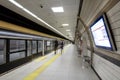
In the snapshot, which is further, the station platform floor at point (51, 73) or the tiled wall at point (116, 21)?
the station platform floor at point (51, 73)

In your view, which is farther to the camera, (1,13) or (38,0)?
(1,13)

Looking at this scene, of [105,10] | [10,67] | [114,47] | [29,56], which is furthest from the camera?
[29,56]

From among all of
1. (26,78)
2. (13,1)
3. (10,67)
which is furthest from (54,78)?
(13,1)

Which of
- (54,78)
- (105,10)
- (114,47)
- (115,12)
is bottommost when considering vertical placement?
(54,78)

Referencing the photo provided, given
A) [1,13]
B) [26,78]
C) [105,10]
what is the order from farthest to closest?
1. [1,13]
2. [26,78]
3. [105,10]

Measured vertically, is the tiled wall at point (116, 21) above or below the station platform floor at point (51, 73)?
above

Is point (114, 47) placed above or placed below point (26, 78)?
above

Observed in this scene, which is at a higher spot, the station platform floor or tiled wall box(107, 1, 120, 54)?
tiled wall box(107, 1, 120, 54)

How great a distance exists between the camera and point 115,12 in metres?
2.31

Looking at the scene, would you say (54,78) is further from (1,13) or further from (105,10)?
(1,13)

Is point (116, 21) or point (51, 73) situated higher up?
point (116, 21)

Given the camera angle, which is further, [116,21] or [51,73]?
[51,73]

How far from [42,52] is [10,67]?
16.1 ft

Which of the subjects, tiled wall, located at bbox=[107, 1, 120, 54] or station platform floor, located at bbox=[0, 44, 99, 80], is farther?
station platform floor, located at bbox=[0, 44, 99, 80]
